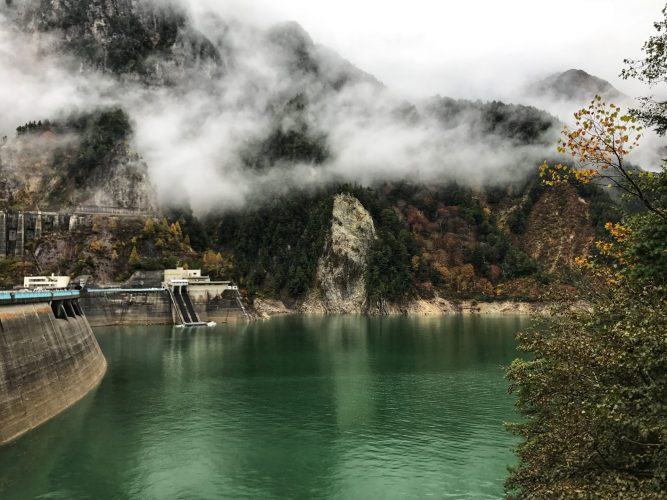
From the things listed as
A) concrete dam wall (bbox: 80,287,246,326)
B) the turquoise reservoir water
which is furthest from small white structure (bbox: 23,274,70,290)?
the turquoise reservoir water

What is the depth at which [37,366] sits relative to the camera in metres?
38.6

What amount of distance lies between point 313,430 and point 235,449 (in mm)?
6908

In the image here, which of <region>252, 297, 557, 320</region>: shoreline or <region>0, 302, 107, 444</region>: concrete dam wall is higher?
<region>0, 302, 107, 444</region>: concrete dam wall

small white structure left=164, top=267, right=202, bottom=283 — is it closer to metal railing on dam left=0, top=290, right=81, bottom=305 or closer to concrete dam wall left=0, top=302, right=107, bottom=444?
concrete dam wall left=0, top=302, right=107, bottom=444

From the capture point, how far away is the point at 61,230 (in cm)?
15425

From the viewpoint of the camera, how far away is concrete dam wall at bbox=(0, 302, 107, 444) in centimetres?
3422

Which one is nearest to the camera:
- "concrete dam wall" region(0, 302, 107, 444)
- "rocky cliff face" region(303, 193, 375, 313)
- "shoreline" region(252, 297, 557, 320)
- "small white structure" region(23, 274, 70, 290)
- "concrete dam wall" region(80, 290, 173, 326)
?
"concrete dam wall" region(0, 302, 107, 444)

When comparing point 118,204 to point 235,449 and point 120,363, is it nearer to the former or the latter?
point 120,363

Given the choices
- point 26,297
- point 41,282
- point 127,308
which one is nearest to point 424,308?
point 127,308

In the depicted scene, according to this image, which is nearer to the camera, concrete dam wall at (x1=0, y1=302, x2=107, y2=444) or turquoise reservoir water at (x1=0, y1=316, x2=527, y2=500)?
turquoise reservoir water at (x1=0, y1=316, x2=527, y2=500)

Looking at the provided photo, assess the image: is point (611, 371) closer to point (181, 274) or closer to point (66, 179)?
point (181, 274)

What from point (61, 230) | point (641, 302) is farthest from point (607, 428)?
point (61, 230)

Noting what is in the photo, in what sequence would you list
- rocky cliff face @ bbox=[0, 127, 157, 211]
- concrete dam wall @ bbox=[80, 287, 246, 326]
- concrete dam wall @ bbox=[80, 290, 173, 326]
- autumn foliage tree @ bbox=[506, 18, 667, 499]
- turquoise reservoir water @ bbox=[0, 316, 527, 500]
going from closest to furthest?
1. autumn foliage tree @ bbox=[506, 18, 667, 499]
2. turquoise reservoir water @ bbox=[0, 316, 527, 500]
3. concrete dam wall @ bbox=[80, 290, 173, 326]
4. concrete dam wall @ bbox=[80, 287, 246, 326]
5. rocky cliff face @ bbox=[0, 127, 157, 211]

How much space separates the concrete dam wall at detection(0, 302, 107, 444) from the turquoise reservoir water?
1.38 m
